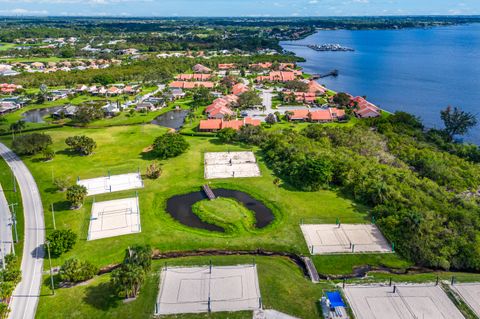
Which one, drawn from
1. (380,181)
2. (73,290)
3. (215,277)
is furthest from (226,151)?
(73,290)

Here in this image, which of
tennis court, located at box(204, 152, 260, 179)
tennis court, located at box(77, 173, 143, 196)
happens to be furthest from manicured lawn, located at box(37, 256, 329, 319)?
tennis court, located at box(204, 152, 260, 179)

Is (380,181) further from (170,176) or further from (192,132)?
(192,132)

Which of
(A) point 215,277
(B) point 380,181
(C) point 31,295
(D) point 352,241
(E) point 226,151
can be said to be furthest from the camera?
(E) point 226,151

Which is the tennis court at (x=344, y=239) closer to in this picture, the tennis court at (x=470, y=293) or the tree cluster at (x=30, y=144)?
the tennis court at (x=470, y=293)

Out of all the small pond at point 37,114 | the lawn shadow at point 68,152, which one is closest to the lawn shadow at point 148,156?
the lawn shadow at point 68,152

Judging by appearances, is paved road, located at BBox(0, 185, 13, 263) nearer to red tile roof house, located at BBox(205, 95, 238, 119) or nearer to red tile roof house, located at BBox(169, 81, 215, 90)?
red tile roof house, located at BBox(205, 95, 238, 119)

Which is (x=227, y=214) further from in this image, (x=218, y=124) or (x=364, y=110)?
(x=364, y=110)
